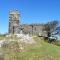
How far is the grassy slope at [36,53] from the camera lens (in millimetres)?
19609

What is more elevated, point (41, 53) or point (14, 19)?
point (14, 19)

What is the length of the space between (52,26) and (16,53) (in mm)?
38671

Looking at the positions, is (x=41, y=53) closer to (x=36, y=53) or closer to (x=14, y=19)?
(x=36, y=53)

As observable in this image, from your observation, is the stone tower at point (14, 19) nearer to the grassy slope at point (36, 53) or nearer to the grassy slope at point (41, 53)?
the grassy slope at point (41, 53)

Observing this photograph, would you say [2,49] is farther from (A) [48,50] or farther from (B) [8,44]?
(A) [48,50]

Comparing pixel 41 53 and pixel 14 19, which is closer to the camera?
pixel 41 53

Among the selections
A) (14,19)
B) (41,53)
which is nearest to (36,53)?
(41,53)

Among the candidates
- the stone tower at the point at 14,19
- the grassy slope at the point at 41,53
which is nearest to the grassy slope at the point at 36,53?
the grassy slope at the point at 41,53

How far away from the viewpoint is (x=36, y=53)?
810 inches

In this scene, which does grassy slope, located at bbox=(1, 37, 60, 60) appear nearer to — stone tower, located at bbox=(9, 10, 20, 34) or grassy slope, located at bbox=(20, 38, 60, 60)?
grassy slope, located at bbox=(20, 38, 60, 60)

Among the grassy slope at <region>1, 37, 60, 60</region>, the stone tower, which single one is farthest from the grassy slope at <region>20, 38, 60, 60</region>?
the stone tower

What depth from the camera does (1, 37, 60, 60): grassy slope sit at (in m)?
19.6

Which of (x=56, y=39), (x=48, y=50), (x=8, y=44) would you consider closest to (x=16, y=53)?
(x=8, y=44)

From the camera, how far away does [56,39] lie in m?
35.9
